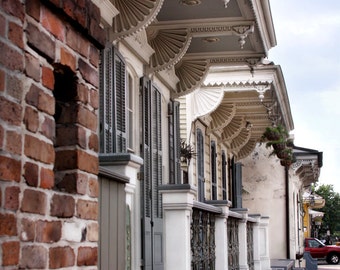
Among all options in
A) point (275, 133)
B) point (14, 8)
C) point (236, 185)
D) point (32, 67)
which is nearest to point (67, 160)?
point (32, 67)

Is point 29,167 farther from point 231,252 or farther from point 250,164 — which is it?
point 250,164

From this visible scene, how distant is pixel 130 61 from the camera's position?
436 inches

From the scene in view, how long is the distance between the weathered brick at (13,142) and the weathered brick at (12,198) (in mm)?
124

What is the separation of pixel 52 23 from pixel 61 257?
0.91 m

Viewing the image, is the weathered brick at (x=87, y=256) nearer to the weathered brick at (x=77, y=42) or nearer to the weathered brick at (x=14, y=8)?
the weathered brick at (x=77, y=42)

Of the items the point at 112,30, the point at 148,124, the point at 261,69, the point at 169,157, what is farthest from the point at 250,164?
the point at 112,30

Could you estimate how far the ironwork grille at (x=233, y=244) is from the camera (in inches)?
503

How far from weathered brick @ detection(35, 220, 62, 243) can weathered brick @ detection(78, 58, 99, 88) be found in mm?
705

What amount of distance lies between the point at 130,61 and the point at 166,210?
11.0 feet

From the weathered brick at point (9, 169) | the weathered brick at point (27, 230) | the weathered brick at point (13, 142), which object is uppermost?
the weathered brick at point (13, 142)

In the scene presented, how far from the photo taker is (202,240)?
10000 mm

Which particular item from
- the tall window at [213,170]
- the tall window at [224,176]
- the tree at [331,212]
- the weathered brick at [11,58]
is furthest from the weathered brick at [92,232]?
the tree at [331,212]

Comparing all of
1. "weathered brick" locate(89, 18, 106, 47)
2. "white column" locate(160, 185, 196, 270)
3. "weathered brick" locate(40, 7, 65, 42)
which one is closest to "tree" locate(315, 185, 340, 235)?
"white column" locate(160, 185, 196, 270)

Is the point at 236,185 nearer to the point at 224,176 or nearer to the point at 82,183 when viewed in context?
the point at 224,176
